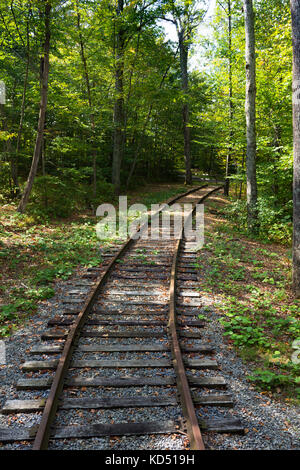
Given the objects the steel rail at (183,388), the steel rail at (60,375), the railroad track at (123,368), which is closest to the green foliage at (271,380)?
the railroad track at (123,368)

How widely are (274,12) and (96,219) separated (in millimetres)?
13295

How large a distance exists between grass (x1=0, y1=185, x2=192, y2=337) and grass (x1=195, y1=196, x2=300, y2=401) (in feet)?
10.2

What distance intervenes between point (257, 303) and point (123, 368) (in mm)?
3170

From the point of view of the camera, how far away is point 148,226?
11.2 m

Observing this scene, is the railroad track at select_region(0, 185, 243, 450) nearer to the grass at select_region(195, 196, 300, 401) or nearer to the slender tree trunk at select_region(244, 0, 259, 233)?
the grass at select_region(195, 196, 300, 401)

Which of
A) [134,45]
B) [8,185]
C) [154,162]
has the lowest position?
[8,185]

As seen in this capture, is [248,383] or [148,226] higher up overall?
[148,226]

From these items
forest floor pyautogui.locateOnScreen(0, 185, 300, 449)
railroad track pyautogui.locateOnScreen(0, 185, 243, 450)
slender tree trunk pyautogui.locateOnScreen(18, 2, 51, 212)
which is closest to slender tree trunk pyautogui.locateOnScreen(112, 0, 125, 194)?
slender tree trunk pyautogui.locateOnScreen(18, 2, 51, 212)

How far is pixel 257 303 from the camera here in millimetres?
5895

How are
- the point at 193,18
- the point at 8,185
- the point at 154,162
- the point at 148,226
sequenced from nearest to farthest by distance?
the point at 148,226 < the point at 8,185 < the point at 193,18 < the point at 154,162

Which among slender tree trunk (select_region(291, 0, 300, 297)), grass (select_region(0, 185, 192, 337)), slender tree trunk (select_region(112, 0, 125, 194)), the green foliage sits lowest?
the green foliage

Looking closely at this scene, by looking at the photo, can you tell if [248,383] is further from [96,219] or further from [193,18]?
[193,18]

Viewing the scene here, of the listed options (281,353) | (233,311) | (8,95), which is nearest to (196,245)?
(233,311)

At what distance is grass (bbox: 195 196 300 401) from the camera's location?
400 centimetres
